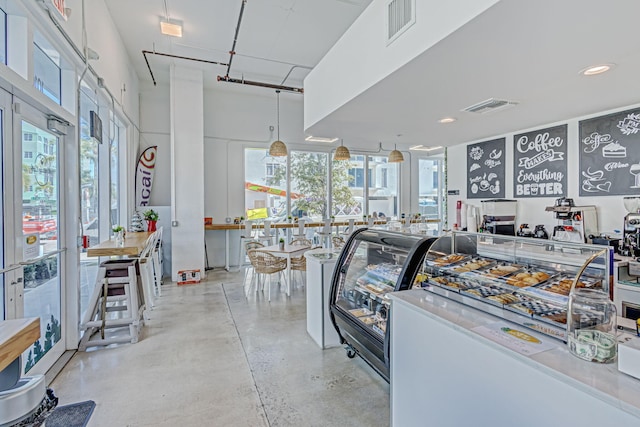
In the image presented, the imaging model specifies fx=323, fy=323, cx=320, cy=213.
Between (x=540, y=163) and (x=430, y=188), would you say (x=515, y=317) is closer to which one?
(x=540, y=163)

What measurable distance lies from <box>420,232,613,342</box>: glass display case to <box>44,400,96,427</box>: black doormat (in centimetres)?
254

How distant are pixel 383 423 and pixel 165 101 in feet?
24.3

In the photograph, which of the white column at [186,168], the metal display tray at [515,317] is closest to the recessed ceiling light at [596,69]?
the metal display tray at [515,317]

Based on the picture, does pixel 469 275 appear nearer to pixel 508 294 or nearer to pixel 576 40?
pixel 508 294

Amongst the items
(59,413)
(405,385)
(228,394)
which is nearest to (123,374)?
(59,413)

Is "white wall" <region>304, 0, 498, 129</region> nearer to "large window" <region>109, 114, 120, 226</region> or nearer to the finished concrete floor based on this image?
the finished concrete floor

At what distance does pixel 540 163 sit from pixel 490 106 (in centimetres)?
162

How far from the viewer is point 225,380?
Result: 2.75m

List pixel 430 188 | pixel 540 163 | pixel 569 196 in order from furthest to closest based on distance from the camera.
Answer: pixel 430 188, pixel 540 163, pixel 569 196

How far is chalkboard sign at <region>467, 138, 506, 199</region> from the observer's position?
4816 millimetres

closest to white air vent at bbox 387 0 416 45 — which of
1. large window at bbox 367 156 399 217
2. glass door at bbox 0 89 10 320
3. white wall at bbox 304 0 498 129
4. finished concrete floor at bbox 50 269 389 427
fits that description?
white wall at bbox 304 0 498 129

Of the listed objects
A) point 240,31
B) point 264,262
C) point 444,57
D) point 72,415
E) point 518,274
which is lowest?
point 72,415

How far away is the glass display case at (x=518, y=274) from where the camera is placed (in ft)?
4.42

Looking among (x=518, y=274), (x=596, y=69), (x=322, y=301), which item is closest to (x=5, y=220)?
(x=322, y=301)
